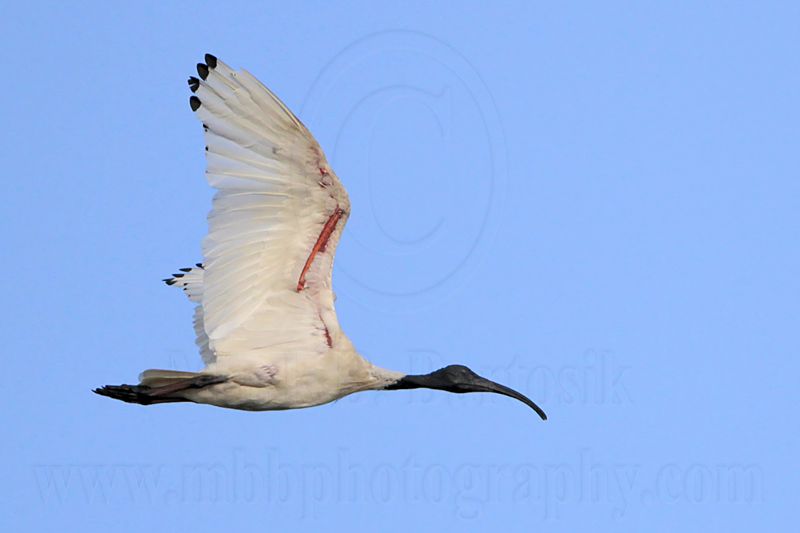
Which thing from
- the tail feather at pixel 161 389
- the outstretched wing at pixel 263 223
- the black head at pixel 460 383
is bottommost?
the tail feather at pixel 161 389

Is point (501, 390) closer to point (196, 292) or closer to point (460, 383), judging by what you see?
point (460, 383)

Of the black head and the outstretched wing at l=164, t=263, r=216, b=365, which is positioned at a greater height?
the outstretched wing at l=164, t=263, r=216, b=365

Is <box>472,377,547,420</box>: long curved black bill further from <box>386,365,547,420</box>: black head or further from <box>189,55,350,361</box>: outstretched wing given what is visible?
<box>189,55,350,361</box>: outstretched wing

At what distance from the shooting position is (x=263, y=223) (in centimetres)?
1502

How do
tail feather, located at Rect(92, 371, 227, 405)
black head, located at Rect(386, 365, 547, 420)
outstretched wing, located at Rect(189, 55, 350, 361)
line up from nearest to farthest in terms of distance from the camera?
1. outstretched wing, located at Rect(189, 55, 350, 361)
2. tail feather, located at Rect(92, 371, 227, 405)
3. black head, located at Rect(386, 365, 547, 420)

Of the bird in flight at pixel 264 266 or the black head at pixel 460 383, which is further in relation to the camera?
the black head at pixel 460 383

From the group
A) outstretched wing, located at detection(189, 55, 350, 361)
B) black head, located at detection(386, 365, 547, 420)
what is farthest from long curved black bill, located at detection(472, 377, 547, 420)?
outstretched wing, located at detection(189, 55, 350, 361)

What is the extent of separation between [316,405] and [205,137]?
3.18 meters

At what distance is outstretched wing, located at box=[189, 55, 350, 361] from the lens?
1443 centimetres

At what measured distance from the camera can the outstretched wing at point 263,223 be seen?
568 inches

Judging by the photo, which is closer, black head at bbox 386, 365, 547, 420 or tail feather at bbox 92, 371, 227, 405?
tail feather at bbox 92, 371, 227, 405

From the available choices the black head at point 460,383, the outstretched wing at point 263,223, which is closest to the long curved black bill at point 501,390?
the black head at point 460,383

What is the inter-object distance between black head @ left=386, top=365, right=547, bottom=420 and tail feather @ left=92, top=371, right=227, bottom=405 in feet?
8.26

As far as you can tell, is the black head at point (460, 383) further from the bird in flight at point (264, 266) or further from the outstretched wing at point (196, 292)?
the outstretched wing at point (196, 292)
